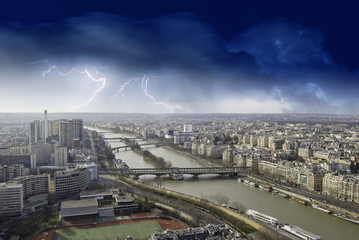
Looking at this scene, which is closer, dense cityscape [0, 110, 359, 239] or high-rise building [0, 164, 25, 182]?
dense cityscape [0, 110, 359, 239]

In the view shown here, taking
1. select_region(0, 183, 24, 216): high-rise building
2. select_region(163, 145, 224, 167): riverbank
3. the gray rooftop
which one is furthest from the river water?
select_region(0, 183, 24, 216): high-rise building

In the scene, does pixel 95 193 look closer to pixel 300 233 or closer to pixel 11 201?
pixel 11 201

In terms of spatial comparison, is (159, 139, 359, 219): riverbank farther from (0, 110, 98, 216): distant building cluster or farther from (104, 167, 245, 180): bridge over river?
(0, 110, 98, 216): distant building cluster

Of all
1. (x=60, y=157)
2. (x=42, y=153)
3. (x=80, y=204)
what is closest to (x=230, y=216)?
(x=80, y=204)

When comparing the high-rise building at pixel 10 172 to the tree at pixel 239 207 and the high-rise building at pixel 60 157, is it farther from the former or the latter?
the tree at pixel 239 207

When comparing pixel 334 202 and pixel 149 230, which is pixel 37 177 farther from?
pixel 334 202

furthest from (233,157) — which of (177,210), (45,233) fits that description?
(45,233)
